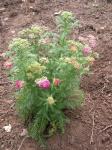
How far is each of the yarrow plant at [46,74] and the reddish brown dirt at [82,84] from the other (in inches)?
6.1

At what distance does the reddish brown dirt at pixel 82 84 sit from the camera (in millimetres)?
3236

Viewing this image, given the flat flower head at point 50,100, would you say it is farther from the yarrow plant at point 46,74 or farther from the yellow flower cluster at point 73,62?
the yellow flower cluster at point 73,62

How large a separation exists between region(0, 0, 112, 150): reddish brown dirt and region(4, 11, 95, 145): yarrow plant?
16cm

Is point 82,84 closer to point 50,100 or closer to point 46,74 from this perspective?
point 46,74

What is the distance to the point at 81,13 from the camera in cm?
527

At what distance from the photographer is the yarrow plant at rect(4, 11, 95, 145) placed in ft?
9.44

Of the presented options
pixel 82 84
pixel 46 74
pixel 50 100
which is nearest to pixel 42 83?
pixel 50 100

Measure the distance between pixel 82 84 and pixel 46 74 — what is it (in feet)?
2.83

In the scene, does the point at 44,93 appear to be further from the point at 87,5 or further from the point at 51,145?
the point at 87,5

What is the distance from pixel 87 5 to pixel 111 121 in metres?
2.58

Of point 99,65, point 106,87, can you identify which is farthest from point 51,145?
point 99,65

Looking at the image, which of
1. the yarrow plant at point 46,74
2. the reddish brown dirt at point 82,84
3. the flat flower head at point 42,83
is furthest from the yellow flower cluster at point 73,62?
the reddish brown dirt at point 82,84

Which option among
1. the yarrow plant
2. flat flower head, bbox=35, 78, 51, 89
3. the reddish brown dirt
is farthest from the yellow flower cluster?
the reddish brown dirt

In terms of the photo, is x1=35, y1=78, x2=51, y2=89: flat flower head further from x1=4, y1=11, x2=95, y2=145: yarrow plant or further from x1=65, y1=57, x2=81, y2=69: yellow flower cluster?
x1=65, y1=57, x2=81, y2=69: yellow flower cluster
